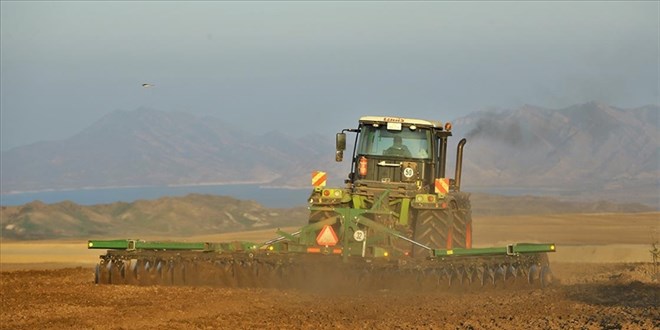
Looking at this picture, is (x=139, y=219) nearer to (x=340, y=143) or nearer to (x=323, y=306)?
→ (x=340, y=143)

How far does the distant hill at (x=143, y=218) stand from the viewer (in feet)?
243

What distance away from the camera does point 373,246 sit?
2166 centimetres

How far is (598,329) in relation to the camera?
15.6m

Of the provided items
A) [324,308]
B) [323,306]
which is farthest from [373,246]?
[324,308]

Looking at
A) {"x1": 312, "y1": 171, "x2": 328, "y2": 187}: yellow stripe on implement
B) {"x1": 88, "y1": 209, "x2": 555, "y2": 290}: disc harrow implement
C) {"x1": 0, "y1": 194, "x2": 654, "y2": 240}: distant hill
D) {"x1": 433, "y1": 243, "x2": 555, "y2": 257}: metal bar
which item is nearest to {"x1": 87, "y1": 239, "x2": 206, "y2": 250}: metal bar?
{"x1": 88, "y1": 209, "x2": 555, "y2": 290}: disc harrow implement

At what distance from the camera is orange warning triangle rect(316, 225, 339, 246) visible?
21.8 m

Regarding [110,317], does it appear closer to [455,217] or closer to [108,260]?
[108,260]

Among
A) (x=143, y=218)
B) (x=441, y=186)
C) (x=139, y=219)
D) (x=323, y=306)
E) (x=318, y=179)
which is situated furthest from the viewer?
(x=139, y=219)

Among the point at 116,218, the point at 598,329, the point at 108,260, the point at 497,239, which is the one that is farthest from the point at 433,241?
the point at 116,218

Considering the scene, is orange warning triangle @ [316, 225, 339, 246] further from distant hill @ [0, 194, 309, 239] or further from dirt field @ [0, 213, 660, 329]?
distant hill @ [0, 194, 309, 239]

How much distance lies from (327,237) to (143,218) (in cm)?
5906

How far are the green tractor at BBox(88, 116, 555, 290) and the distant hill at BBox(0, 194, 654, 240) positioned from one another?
48.1 m

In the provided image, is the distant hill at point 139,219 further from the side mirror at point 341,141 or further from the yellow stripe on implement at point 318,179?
the side mirror at point 341,141

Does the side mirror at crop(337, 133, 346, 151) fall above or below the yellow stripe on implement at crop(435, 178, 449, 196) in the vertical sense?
above
